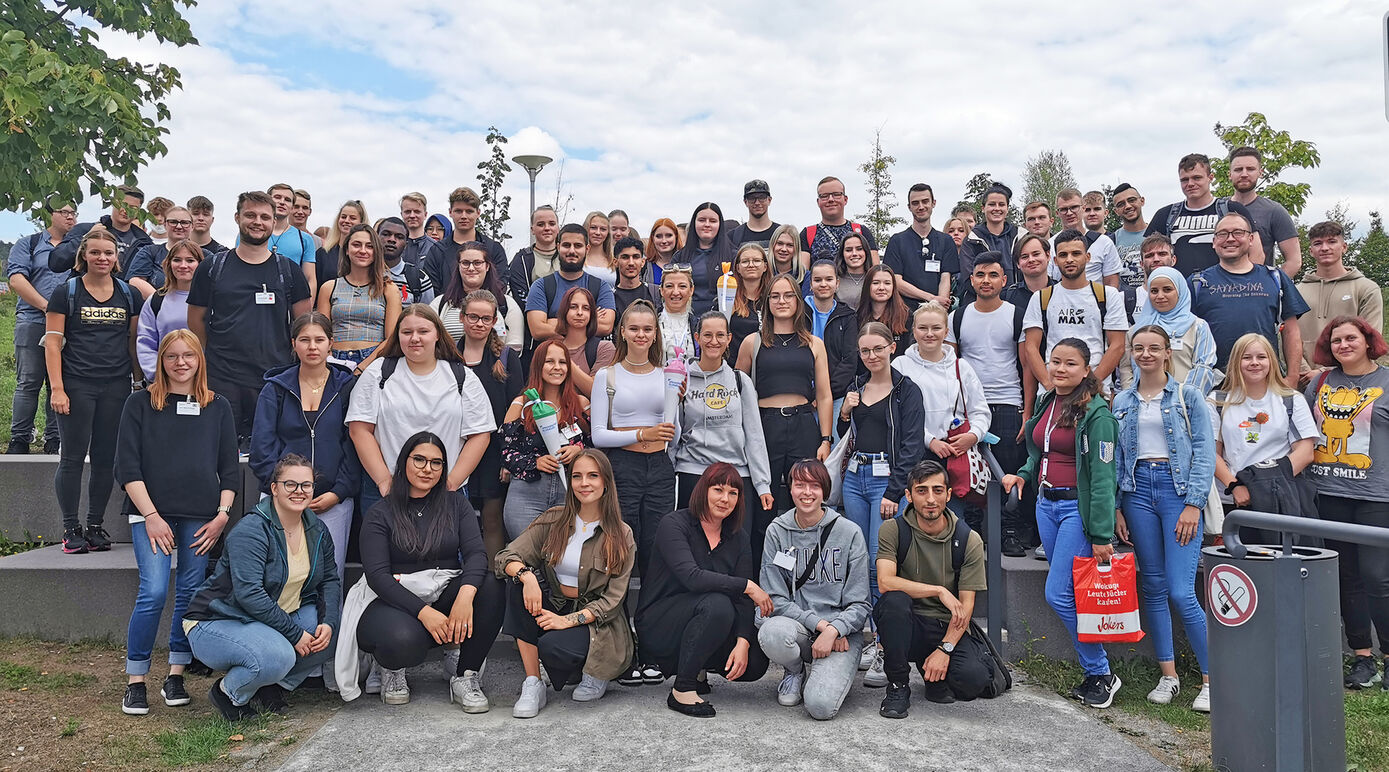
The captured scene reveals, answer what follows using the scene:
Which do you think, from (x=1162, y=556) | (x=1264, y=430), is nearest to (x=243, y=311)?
(x=1162, y=556)

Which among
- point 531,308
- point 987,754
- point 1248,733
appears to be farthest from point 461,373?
point 1248,733

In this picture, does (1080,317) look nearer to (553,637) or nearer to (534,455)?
(534,455)

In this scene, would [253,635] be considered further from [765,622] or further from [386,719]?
[765,622]

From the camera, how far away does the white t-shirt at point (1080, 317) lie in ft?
21.0

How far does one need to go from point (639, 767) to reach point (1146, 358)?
3317 millimetres

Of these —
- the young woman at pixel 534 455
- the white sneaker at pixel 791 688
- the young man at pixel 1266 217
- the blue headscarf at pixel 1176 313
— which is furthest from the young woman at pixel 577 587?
the young man at pixel 1266 217

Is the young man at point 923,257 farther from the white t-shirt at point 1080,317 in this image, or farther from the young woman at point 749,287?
the young woman at point 749,287

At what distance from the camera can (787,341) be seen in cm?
600

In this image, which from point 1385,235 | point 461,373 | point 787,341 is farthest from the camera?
point 1385,235

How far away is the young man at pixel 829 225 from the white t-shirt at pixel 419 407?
122 inches

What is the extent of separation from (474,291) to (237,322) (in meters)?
1.43

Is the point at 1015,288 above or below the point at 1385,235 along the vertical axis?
below

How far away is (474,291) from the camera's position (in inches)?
253

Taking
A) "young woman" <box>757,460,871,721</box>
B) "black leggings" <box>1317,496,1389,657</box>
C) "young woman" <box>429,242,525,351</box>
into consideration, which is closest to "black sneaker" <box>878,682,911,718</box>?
"young woman" <box>757,460,871,721</box>
